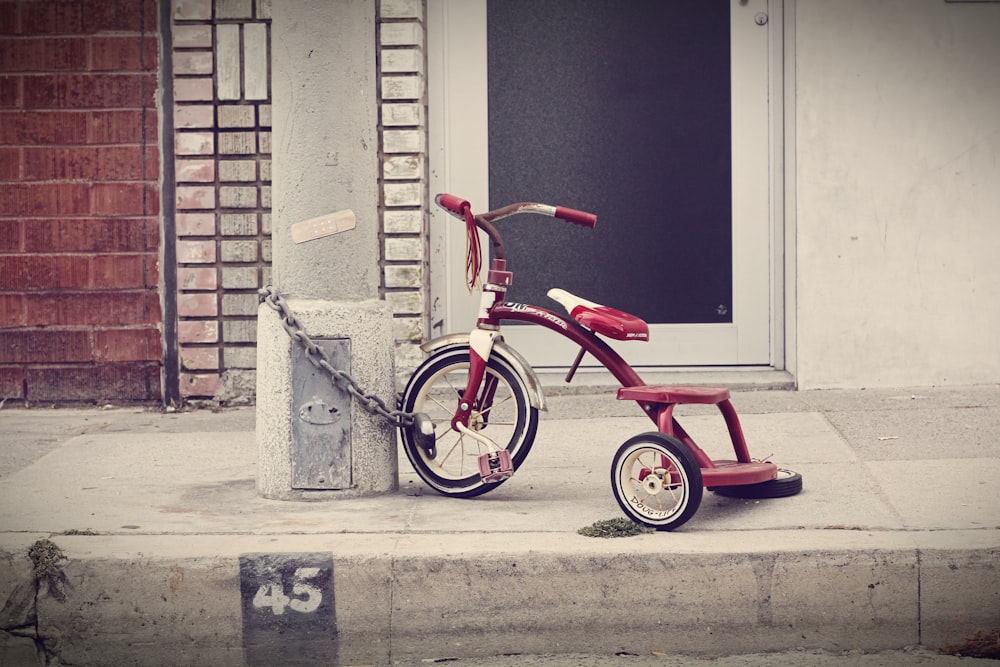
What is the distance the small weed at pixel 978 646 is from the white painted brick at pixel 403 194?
13.9 feet

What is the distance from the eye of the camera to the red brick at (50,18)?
7.41m

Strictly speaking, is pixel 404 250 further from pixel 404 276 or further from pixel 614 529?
pixel 614 529

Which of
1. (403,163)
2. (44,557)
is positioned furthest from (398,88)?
(44,557)

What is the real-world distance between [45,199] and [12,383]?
1.12 meters

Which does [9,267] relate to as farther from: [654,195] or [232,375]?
[654,195]

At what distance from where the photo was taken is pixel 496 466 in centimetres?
502

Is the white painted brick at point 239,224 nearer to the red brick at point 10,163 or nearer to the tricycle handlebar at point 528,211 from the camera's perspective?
the red brick at point 10,163

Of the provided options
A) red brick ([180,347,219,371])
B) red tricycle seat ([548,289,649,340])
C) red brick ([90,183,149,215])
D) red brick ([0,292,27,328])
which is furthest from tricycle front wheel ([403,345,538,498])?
red brick ([0,292,27,328])

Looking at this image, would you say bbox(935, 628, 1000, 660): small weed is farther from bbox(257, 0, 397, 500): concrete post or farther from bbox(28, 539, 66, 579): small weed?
bbox(28, 539, 66, 579): small weed

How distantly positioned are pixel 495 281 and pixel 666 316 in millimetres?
2786

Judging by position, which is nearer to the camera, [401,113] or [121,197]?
[401,113]

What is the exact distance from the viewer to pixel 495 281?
5078 millimetres


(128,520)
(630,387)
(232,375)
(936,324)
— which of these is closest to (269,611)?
(128,520)

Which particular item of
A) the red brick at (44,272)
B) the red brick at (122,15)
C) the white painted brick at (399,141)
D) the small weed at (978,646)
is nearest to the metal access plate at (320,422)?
the small weed at (978,646)
